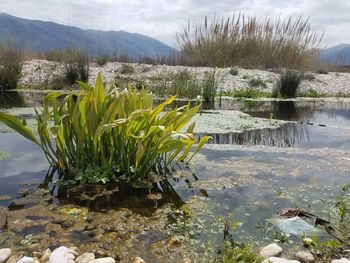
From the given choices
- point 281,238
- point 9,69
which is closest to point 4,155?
point 281,238

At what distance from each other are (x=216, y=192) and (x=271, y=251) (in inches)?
Result: 41.1

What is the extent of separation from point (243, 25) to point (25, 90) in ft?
31.6

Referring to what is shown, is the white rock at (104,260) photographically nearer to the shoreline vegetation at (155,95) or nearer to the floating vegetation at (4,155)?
the shoreline vegetation at (155,95)

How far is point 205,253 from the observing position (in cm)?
215

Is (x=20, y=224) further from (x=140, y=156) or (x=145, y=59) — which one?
(x=145, y=59)

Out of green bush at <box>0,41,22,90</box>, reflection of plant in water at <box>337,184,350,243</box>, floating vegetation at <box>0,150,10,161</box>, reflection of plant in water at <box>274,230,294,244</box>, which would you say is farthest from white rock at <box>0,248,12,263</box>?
green bush at <box>0,41,22,90</box>

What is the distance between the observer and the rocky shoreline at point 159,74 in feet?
42.9

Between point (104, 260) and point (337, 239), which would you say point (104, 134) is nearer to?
point (104, 260)

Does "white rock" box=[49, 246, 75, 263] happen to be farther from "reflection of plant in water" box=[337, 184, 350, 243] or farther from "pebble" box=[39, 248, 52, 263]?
"reflection of plant in water" box=[337, 184, 350, 243]

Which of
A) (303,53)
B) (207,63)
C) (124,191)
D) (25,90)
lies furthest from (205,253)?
(303,53)

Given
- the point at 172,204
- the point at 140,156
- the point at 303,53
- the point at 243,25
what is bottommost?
the point at 172,204

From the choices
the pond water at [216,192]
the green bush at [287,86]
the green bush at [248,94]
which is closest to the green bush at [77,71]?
the green bush at [248,94]

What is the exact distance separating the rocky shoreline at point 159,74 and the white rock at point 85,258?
34.9 ft

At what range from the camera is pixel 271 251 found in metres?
2.16
